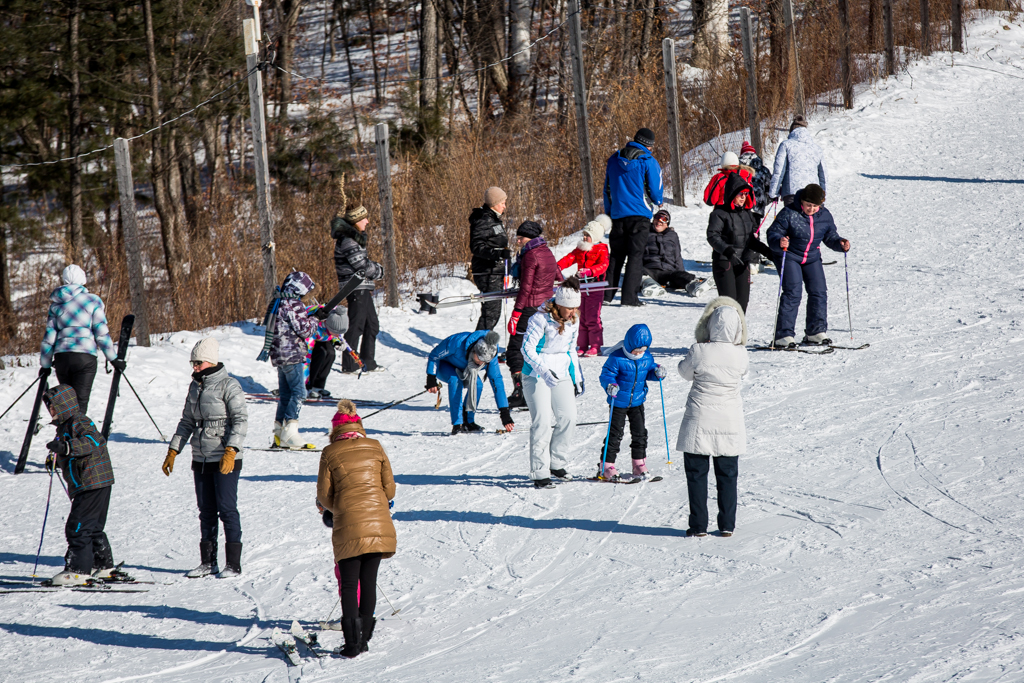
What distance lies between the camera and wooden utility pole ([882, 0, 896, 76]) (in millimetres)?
20281

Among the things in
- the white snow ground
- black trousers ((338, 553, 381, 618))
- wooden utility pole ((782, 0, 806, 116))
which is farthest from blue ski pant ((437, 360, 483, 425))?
wooden utility pole ((782, 0, 806, 116))

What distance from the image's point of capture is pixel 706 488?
246 inches

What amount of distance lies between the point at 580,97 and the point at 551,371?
905cm

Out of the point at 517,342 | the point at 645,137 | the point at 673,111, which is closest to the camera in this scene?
the point at 517,342

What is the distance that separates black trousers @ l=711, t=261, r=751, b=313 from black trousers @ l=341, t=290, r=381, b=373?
379cm

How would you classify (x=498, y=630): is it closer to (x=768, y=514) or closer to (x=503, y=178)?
(x=768, y=514)

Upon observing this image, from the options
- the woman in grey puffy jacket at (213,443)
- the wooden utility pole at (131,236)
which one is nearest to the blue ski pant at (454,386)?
the woman in grey puffy jacket at (213,443)

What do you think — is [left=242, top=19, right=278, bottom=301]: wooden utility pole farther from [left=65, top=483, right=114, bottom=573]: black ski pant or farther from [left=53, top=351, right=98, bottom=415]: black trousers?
[left=65, top=483, right=114, bottom=573]: black ski pant

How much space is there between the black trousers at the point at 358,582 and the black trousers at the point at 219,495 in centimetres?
152

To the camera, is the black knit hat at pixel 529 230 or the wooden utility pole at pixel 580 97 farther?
the wooden utility pole at pixel 580 97

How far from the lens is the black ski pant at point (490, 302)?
1101cm

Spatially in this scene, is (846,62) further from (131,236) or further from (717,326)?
(717,326)

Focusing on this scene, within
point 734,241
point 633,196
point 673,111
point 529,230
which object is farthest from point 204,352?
point 673,111

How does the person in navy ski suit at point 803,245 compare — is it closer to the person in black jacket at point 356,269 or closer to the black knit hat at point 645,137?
the black knit hat at point 645,137
